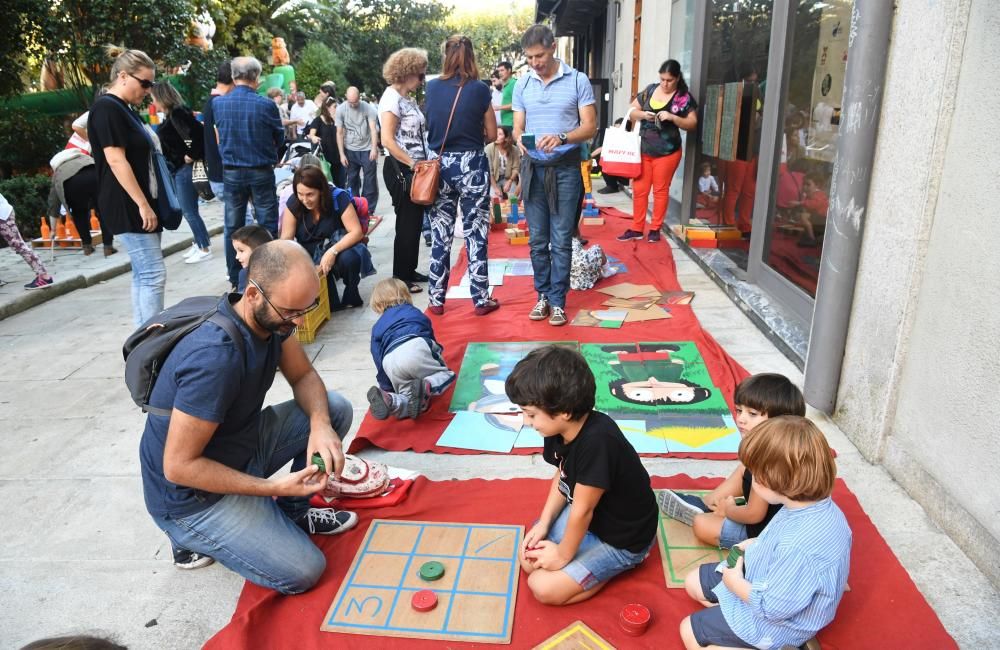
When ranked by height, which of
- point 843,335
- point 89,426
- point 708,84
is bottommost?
point 89,426

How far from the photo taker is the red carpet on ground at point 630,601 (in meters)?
2.15

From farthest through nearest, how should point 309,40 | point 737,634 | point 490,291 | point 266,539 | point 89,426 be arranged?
point 309,40 → point 490,291 → point 89,426 → point 266,539 → point 737,634

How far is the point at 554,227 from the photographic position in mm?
4848

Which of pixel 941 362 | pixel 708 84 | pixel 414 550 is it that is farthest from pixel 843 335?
pixel 708 84

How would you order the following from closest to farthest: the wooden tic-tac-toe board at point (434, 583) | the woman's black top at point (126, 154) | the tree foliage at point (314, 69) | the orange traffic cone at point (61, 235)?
the wooden tic-tac-toe board at point (434, 583)
the woman's black top at point (126, 154)
the orange traffic cone at point (61, 235)
the tree foliage at point (314, 69)

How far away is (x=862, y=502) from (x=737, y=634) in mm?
1173

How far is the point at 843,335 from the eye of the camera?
3.28m

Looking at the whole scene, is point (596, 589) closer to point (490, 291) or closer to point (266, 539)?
point (266, 539)

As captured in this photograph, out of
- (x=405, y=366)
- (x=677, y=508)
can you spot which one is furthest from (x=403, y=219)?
(x=677, y=508)

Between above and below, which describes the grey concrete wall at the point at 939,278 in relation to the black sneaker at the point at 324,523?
above

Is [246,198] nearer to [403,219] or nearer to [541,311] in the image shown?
[403,219]

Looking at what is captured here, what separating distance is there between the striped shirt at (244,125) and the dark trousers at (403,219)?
100 centimetres

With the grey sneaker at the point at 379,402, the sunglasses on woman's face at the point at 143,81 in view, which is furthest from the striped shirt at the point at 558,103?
the sunglasses on woman's face at the point at 143,81

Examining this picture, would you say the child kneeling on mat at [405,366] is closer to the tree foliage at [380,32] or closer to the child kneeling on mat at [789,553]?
the child kneeling on mat at [789,553]
